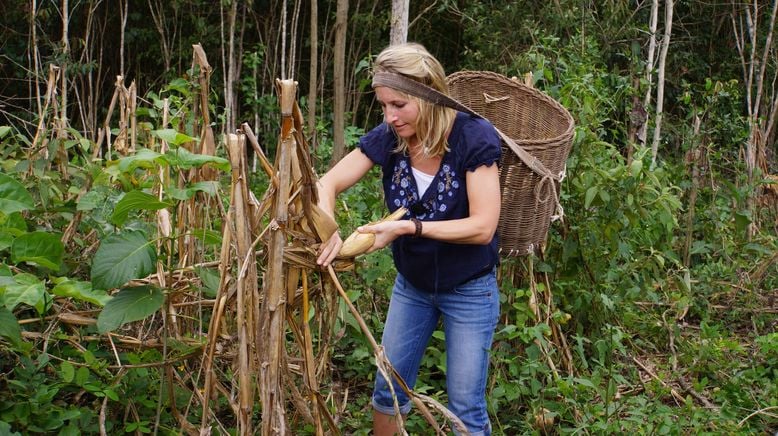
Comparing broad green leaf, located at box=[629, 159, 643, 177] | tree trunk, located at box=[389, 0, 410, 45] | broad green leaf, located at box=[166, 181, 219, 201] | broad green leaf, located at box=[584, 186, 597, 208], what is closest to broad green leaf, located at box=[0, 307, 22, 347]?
broad green leaf, located at box=[166, 181, 219, 201]

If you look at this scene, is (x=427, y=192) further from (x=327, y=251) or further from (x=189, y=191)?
(x=189, y=191)

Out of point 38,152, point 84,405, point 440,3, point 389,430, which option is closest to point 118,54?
point 440,3

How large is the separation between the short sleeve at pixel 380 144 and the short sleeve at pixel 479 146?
0.23 meters

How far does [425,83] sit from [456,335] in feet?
2.43

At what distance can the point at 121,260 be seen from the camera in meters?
2.29

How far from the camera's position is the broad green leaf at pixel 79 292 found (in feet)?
8.08

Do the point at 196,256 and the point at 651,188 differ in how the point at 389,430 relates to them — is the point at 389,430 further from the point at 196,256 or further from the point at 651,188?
the point at 651,188

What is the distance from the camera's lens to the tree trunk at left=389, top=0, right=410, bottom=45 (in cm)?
521

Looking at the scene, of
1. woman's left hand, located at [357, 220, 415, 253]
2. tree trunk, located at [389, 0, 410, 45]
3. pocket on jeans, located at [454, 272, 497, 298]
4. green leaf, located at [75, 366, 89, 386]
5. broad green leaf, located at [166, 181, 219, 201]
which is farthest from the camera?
tree trunk, located at [389, 0, 410, 45]

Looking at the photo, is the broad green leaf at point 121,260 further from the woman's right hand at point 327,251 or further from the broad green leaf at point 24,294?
the woman's right hand at point 327,251

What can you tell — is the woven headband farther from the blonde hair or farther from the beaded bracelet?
the beaded bracelet

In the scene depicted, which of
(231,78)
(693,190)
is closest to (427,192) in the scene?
(693,190)

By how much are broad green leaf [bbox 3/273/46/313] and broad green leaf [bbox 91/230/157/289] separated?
0.63 feet

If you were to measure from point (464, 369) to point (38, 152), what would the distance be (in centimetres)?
182
